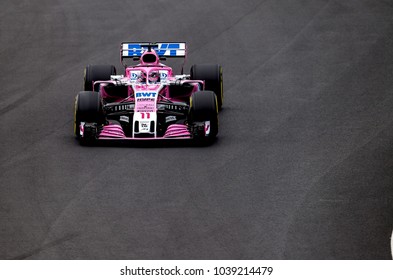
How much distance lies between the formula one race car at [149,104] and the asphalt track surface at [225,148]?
32 centimetres

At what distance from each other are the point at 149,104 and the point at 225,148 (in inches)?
65.6

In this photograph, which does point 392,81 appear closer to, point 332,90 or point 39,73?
point 332,90

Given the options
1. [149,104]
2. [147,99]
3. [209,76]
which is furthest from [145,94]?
[209,76]

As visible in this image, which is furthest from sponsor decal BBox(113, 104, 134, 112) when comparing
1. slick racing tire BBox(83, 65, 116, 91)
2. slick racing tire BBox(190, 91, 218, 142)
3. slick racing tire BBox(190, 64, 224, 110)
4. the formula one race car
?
slick racing tire BBox(190, 64, 224, 110)

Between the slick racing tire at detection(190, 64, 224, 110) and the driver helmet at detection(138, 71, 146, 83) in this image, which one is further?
the slick racing tire at detection(190, 64, 224, 110)

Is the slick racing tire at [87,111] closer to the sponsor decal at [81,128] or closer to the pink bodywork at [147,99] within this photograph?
the sponsor decal at [81,128]

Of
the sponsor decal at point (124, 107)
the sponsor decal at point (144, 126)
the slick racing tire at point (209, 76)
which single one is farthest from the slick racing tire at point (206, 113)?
the slick racing tire at point (209, 76)

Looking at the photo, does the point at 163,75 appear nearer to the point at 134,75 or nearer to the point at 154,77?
the point at 154,77

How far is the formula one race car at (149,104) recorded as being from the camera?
19734mm

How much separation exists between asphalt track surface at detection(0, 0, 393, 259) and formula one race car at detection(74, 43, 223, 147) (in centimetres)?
32

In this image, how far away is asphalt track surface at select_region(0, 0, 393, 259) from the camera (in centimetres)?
→ 1495

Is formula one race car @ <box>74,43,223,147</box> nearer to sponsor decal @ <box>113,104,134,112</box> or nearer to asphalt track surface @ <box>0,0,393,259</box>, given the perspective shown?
sponsor decal @ <box>113,104,134,112</box>

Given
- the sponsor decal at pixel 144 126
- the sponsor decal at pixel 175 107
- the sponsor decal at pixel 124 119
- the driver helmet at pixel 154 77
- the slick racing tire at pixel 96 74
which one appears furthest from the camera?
the slick racing tire at pixel 96 74

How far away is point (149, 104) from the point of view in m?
20.3
